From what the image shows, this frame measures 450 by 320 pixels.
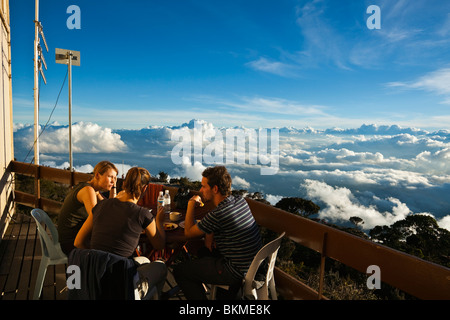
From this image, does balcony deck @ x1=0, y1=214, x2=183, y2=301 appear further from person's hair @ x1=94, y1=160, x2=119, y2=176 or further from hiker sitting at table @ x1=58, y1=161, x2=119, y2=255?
person's hair @ x1=94, y1=160, x2=119, y2=176

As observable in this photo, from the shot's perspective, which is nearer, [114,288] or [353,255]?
[114,288]

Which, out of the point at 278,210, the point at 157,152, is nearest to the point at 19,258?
the point at 278,210

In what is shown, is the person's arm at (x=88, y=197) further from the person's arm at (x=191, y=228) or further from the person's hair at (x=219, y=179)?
the person's hair at (x=219, y=179)

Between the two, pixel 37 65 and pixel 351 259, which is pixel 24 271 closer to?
pixel 351 259

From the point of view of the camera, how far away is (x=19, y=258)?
12.1ft

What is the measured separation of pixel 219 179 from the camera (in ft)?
7.75

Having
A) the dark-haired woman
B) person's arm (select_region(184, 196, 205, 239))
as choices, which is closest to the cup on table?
person's arm (select_region(184, 196, 205, 239))

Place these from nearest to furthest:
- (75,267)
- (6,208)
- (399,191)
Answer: (75,267)
(6,208)
(399,191)

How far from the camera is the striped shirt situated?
216 centimetres

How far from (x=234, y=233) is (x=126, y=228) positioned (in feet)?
2.59

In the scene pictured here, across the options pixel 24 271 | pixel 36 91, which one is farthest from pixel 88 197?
pixel 36 91
